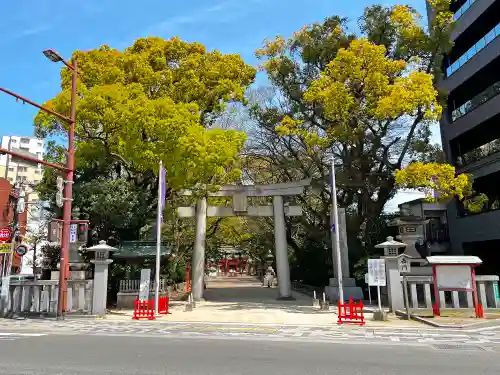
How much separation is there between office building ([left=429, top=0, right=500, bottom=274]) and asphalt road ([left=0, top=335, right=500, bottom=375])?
1819cm

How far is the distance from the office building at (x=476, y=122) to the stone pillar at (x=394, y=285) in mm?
10402

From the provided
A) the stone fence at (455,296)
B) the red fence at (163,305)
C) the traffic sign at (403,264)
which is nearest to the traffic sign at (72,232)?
the red fence at (163,305)

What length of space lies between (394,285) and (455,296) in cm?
210

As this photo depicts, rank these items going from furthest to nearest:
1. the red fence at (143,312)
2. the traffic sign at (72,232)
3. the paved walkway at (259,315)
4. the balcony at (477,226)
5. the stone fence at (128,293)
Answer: the balcony at (477,226)
the stone fence at (128,293)
the traffic sign at (72,232)
the red fence at (143,312)
the paved walkway at (259,315)

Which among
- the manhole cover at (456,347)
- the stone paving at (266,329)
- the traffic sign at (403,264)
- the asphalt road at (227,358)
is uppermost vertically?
the traffic sign at (403,264)

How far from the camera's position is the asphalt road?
21.3ft

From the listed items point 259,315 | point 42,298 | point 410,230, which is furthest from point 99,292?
point 410,230

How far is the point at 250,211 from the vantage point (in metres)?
24.5

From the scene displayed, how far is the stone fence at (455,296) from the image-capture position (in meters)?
14.8

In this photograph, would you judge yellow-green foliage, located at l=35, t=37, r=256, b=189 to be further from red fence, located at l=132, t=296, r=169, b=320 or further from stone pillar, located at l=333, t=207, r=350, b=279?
stone pillar, located at l=333, t=207, r=350, b=279

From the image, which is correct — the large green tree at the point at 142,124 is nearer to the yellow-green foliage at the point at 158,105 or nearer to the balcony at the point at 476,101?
the yellow-green foliage at the point at 158,105

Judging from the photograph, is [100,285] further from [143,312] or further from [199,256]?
[199,256]

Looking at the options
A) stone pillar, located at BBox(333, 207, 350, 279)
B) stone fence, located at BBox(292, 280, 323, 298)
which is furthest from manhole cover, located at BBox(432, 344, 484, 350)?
stone fence, located at BBox(292, 280, 323, 298)

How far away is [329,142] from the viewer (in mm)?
19906
